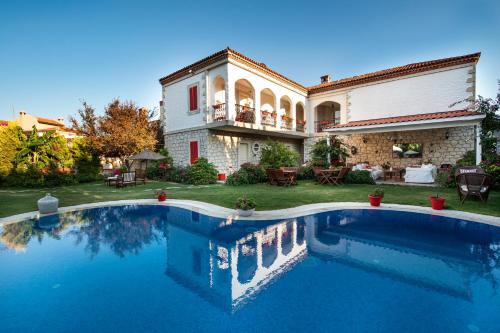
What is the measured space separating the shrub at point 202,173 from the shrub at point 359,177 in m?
7.87

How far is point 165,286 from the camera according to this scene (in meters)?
3.29

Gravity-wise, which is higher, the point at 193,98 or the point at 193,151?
the point at 193,98

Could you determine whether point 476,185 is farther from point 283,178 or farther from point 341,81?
point 341,81

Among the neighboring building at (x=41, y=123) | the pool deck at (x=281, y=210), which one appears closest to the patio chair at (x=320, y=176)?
the pool deck at (x=281, y=210)

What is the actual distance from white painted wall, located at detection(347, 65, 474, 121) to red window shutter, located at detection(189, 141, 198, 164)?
1181 centimetres

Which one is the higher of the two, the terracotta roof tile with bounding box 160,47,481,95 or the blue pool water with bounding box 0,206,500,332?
the terracotta roof tile with bounding box 160,47,481,95

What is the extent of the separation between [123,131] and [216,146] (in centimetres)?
684

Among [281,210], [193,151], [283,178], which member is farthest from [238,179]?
A: [281,210]

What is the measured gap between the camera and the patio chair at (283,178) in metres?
12.3

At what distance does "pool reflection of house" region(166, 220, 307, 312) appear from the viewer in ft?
10.5

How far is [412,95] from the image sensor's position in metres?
15.6

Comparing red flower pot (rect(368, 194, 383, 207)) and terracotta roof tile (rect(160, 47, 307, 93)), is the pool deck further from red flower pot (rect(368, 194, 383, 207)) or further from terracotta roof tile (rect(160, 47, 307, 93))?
terracotta roof tile (rect(160, 47, 307, 93))

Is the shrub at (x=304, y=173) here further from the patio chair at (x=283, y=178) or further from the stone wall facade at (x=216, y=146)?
the stone wall facade at (x=216, y=146)

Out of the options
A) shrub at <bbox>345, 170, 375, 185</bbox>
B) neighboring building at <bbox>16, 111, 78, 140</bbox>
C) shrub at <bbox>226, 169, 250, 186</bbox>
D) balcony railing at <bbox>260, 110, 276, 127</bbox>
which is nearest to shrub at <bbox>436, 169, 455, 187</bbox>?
shrub at <bbox>345, 170, 375, 185</bbox>
